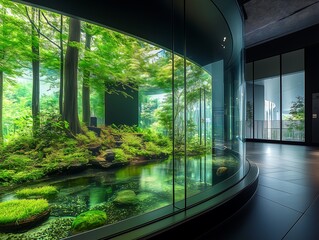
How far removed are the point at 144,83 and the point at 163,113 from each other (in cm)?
206

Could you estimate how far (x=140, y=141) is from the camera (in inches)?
248

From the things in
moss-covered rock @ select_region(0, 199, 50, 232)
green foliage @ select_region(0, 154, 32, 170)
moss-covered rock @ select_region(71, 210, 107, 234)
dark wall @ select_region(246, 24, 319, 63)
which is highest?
dark wall @ select_region(246, 24, 319, 63)

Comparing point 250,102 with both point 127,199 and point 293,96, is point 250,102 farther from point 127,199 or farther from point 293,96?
point 127,199

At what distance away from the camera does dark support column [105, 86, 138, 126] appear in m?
6.62

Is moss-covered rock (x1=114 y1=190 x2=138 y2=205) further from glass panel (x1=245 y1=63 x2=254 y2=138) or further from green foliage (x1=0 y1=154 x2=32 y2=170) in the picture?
glass panel (x1=245 y1=63 x2=254 y2=138)

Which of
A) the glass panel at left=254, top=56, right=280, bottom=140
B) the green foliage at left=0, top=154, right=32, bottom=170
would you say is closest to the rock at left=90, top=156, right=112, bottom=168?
the green foliage at left=0, top=154, right=32, bottom=170

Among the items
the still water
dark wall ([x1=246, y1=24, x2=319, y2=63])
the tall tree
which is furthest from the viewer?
dark wall ([x1=246, y1=24, x2=319, y2=63])

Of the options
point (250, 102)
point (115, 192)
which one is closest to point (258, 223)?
point (115, 192)

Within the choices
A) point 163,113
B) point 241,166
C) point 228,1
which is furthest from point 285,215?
point 163,113

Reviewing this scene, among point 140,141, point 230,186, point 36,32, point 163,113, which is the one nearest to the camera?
point 230,186

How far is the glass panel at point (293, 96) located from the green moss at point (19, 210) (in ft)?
32.8

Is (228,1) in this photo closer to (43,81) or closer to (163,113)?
(163,113)

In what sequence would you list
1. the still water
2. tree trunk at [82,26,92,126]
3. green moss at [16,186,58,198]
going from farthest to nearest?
tree trunk at [82,26,92,126] → green moss at [16,186,58,198] → the still water

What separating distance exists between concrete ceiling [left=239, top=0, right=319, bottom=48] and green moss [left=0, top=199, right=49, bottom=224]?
6.36 m
